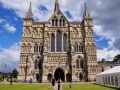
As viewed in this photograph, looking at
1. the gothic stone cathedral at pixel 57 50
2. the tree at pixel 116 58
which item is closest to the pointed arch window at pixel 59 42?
the gothic stone cathedral at pixel 57 50

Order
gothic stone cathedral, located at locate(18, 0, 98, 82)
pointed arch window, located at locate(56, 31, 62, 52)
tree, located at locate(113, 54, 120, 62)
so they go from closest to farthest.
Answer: gothic stone cathedral, located at locate(18, 0, 98, 82) < pointed arch window, located at locate(56, 31, 62, 52) < tree, located at locate(113, 54, 120, 62)

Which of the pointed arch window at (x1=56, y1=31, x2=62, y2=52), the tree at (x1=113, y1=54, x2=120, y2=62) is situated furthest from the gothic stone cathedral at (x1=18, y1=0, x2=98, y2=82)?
the tree at (x1=113, y1=54, x2=120, y2=62)

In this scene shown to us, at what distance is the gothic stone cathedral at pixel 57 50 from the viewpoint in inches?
1834

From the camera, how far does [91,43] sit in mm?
49844

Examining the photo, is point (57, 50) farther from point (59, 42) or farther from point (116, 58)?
point (116, 58)

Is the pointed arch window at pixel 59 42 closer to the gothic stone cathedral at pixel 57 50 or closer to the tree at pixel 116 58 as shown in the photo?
the gothic stone cathedral at pixel 57 50

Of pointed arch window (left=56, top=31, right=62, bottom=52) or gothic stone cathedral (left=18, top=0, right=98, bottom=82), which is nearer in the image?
gothic stone cathedral (left=18, top=0, right=98, bottom=82)

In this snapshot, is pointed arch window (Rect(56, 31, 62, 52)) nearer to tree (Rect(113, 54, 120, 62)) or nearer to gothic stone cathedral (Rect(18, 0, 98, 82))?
gothic stone cathedral (Rect(18, 0, 98, 82))

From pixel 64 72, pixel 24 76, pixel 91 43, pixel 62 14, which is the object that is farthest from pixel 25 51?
pixel 91 43

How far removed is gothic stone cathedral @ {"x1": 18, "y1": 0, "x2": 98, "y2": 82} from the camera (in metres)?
46.6

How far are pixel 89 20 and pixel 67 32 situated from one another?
9314mm

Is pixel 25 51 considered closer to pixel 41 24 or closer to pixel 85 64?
pixel 41 24

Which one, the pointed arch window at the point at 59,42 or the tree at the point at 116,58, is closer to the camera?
the pointed arch window at the point at 59,42

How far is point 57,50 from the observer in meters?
49.7
